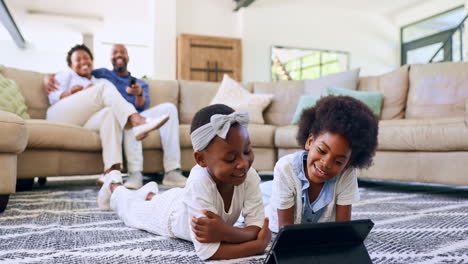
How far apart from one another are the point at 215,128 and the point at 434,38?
24.6 feet

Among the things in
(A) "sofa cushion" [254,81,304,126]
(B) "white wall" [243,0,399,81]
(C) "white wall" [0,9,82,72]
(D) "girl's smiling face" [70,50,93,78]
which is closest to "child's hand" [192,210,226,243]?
(D) "girl's smiling face" [70,50,93,78]

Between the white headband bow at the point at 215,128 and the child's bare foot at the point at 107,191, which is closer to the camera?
the white headband bow at the point at 215,128

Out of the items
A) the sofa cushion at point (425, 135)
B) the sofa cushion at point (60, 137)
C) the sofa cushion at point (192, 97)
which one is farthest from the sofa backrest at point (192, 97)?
the sofa cushion at point (425, 135)

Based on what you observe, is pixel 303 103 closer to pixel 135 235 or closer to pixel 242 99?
→ pixel 242 99

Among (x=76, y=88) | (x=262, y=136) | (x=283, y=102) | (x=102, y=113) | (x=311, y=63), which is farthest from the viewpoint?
(x=311, y=63)

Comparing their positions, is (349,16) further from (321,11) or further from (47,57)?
(47,57)

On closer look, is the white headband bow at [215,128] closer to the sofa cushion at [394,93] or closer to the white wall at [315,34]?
the sofa cushion at [394,93]

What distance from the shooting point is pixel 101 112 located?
2416 mm

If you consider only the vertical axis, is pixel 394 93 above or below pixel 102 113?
above

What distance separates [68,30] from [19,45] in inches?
73.0

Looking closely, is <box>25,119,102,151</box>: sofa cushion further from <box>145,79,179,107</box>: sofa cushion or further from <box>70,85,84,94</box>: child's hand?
<box>145,79,179,107</box>: sofa cushion

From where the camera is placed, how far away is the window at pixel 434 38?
661 cm

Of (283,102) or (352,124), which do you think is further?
(283,102)

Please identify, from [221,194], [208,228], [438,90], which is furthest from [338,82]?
[208,228]
